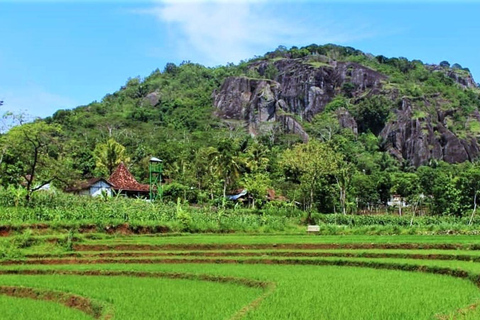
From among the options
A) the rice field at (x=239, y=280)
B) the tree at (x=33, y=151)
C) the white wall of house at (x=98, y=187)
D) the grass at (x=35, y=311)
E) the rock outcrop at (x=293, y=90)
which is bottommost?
the grass at (x=35, y=311)

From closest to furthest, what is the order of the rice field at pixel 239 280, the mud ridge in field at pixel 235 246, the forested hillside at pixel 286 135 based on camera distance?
the rice field at pixel 239 280 → the mud ridge in field at pixel 235 246 → the forested hillside at pixel 286 135

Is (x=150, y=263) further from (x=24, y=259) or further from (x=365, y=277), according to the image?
(x=365, y=277)

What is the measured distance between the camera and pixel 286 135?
113750 mm

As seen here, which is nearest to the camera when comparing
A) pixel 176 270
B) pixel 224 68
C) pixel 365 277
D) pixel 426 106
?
pixel 365 277

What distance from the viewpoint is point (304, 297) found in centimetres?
1153

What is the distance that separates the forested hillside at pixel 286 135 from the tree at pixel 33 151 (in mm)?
107

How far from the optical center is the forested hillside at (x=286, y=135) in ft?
179

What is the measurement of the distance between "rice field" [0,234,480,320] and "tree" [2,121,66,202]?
11658 mm

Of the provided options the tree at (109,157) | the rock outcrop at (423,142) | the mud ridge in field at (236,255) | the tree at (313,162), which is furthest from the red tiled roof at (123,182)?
the rock outcrop at (423,142)

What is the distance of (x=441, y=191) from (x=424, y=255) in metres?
39.5

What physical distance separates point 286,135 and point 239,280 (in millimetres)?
99403

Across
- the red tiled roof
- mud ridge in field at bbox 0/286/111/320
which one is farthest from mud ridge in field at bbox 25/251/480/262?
the red tiled roof

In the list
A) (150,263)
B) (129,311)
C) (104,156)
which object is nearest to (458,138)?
(104,156)

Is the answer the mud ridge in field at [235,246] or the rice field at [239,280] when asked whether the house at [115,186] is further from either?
the rice field at [239,280]
